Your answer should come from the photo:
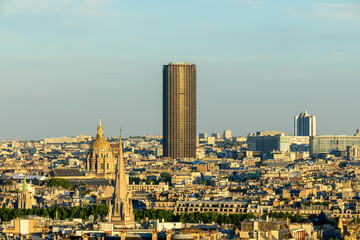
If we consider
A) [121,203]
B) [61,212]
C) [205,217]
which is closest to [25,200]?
[61,212]

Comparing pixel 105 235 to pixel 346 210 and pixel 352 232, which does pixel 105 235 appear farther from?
pixel 346 210

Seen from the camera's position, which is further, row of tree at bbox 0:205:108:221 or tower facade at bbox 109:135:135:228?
row of tree at bbox 0:205:108:221

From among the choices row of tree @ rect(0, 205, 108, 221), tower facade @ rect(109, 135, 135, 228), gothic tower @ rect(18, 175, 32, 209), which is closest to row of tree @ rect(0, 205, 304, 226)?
row of tree @ rect(0, 205, 108, 221)

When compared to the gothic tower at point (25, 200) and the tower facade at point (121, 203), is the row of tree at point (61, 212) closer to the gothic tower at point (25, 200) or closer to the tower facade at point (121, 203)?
the gothic tower at point (25, 200)

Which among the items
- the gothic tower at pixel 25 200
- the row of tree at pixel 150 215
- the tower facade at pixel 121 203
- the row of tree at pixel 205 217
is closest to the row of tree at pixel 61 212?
the row of tree at pixel 150 215

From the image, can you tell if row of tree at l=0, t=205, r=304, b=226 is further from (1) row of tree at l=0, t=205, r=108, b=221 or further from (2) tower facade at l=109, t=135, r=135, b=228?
(2) tower facade at l=109, t=135, r=135, b=228

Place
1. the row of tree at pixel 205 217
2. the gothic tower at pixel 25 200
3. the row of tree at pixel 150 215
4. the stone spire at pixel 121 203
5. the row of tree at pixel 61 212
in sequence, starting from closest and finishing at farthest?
1. the stone spire at pixel 121 203
2. the row of tree at pixel 205 217
3. the row of tree at pixel 150 215
4. the row of tree at pixel 61 212
5. the gothic tower at pixel 25 200

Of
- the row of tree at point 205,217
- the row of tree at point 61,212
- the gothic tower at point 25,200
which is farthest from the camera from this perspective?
the gothic tower at point 25,200

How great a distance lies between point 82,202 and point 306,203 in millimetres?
24363

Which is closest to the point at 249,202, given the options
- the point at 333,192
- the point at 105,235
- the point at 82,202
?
the point at 82,202

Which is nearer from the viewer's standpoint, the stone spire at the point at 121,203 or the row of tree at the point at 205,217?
the stone spire at the point at 121,203

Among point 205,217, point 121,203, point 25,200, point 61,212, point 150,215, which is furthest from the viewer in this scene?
point 25,200

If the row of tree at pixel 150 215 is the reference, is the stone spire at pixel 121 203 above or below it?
above

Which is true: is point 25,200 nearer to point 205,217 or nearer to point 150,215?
point 150,215
